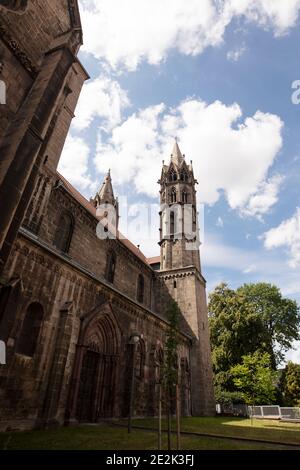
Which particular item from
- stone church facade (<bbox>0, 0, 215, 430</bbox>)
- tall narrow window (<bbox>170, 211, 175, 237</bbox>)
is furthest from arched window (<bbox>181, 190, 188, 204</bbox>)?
stone church facade (<bbox>0, 0, 215, 430</bbox>)

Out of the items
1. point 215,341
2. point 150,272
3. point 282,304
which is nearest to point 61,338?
point 150,272

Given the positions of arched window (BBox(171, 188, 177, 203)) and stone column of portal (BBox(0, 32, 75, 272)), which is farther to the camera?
arched window (BBox(171, 188, 177, 203))

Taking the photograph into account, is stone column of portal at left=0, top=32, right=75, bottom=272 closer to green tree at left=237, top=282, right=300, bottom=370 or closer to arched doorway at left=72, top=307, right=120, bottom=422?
arched doorway at left=72, top=307, right=120, bottom=422

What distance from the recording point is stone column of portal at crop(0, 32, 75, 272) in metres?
6.74

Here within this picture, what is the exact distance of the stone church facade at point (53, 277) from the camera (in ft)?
25.8

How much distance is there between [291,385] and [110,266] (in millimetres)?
25159

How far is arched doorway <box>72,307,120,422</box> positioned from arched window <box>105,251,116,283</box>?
5579 millimetres

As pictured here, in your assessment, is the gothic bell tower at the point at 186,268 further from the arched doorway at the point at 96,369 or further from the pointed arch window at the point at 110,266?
the arched doorway at the point at 96,369

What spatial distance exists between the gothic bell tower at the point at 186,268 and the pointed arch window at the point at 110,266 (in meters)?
7.84

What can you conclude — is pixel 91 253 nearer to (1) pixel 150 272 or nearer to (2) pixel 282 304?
(1) pixel 150 272

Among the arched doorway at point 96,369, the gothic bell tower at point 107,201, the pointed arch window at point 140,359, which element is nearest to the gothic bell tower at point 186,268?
the gothic bell tower at point 107,201

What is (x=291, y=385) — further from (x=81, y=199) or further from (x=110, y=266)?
(x=81, y=199)

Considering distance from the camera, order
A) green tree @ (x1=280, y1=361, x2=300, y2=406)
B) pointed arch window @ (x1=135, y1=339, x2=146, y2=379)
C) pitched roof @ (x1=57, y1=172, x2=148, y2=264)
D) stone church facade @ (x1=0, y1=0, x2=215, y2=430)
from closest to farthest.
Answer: stone church facade @ (x1=0, y1=0, x2=215, y2=430) → pointed arch window @ (x1=135, y1=339, x2=146, y2=379) → pitched roof @ (x1=57, y1=172, x2=148, y2=264) → green tree @ (x1=280, y1=361, x2=300, y2=406)

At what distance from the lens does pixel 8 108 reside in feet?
26.9
